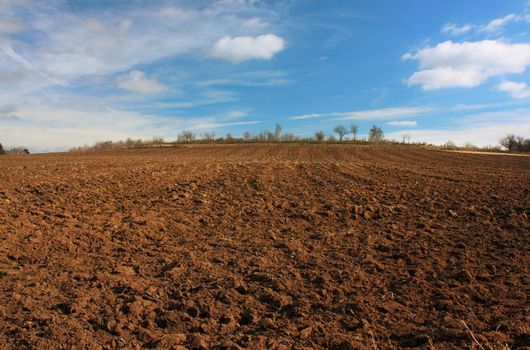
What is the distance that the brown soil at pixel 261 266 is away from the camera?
400 centimetres

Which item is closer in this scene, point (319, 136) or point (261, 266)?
point (261, 266)

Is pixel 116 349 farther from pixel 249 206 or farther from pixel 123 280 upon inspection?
pixel 249 206

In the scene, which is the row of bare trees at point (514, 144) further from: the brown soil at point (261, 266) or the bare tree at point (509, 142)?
the brown soil at point (261, 266)

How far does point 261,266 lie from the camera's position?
5793 mm

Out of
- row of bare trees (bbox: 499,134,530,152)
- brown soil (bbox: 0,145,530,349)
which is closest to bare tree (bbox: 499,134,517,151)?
row of bare trees (bbox: 499,134,530,152)

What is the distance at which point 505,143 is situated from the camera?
6750cm

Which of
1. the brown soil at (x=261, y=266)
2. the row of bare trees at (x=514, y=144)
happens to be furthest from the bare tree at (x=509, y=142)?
the brown soil at (x=261, y=266)

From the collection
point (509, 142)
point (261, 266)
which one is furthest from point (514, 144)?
point (261, 266)

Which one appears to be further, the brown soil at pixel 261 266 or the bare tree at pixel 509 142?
the bare tree at pixel 509 142

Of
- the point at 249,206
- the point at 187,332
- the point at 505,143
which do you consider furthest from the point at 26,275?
the point at 505,143

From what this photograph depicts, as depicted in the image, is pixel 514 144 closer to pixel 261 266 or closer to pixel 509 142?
pixel 509 142

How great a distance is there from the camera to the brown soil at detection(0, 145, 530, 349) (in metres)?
4.00

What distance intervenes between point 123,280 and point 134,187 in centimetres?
588

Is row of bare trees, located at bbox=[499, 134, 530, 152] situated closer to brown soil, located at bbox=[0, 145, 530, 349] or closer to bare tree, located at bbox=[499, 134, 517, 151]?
bare tree, located at bbox=[499, 134, 517, 151]
